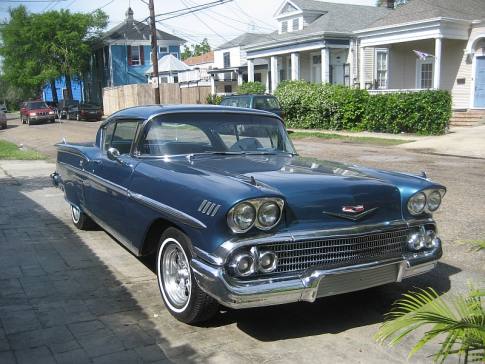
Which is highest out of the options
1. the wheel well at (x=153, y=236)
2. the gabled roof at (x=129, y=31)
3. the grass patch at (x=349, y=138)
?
the gabled roof at (x=129, y=31)

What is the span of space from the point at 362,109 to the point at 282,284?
18.7m

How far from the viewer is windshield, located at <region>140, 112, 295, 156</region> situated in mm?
4879

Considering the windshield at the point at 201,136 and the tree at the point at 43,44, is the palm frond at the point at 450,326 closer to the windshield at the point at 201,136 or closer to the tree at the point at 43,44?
the windshield at the point at 201,136

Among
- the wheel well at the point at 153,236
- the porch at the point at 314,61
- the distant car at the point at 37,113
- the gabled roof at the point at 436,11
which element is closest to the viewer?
the wheel well at the point at 153,236

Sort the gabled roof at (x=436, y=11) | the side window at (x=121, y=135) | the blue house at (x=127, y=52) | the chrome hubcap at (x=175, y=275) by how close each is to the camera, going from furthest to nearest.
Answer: the blue house at (x=127, y=52)
the gabled roof at (x=436, y=11)
the side window at (x=121, y=135)
the chrome hubcap at (x=175, y=275)

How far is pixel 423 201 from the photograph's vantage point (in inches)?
162

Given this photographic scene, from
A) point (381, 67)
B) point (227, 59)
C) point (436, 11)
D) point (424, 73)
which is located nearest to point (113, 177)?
point (436, 11)

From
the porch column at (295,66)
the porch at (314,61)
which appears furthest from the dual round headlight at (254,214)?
the porch column at (295,66)

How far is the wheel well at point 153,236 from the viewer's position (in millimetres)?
4328

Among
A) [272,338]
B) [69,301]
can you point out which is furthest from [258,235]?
[69,301]

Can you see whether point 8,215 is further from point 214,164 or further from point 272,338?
point 272,338

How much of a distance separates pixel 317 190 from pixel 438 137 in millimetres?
15633

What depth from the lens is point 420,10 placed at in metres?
24.5

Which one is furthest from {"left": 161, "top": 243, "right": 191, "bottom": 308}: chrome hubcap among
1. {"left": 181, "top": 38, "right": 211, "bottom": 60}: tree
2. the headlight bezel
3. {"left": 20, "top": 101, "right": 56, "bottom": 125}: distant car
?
{"left": 181, "top": 38, "right": 211, "bottom": 60}: tree
